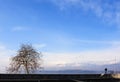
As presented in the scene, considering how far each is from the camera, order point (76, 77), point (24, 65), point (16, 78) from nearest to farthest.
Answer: point (16, 78) < point (76, 77) < point (24, 65)

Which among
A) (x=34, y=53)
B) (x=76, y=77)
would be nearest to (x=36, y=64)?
(x=34, y=53)

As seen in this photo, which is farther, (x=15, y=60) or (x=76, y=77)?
(x=15, y=60)

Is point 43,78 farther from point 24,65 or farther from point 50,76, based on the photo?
point 24,65

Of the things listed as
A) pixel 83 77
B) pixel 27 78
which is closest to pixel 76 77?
pixel 83 77

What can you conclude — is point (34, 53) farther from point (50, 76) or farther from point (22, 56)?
point (50, 76)

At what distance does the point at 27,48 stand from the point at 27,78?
76.3 feet

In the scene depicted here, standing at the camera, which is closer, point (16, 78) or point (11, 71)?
point (16, 78)

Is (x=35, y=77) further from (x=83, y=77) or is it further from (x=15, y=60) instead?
(x=15, y=60)

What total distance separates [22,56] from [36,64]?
11.7ft

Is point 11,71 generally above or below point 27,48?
below

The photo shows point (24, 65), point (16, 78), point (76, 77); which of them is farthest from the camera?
point (24, 65)

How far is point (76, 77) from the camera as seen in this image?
48.5m

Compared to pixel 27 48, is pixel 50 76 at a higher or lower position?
lower

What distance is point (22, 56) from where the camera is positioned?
217 ft
